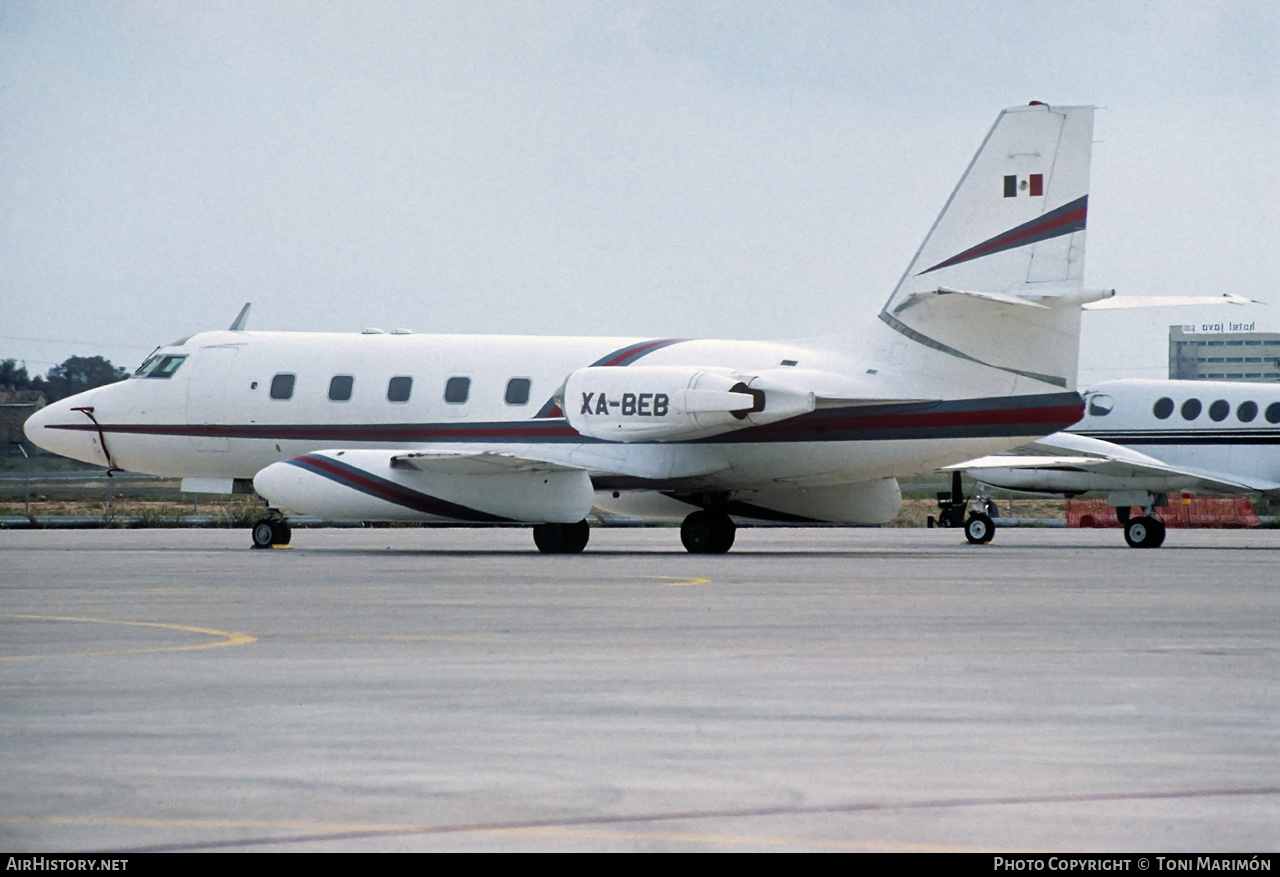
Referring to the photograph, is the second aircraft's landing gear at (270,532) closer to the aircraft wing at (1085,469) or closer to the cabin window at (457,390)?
the cabin window at (457,390)

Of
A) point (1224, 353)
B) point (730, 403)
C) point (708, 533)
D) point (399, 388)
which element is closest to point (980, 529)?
point (708, 533)

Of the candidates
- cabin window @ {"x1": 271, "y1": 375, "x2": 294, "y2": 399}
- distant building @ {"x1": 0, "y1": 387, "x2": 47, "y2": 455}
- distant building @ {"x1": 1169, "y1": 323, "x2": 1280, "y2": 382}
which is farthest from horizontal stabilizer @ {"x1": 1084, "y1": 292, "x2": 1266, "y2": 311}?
distant building @ {"x1": 1169, "y1": 323, "x2": 1280, "y2": 382}

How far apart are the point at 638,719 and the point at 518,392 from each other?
2121cm

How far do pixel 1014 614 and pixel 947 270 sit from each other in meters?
13.5

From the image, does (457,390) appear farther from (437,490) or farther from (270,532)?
(270,532)

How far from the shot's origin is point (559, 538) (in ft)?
93.6

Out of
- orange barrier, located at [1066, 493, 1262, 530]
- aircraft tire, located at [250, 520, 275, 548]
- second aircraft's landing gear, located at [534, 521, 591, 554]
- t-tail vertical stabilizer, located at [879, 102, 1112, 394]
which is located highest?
t-tail vertical stabilizer, located at [879, 102, 1112, 394]

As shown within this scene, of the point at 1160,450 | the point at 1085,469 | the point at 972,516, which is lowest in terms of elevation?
the point at 972,516

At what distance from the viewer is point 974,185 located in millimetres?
27500

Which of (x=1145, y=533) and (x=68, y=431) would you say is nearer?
(x=68, y=431)

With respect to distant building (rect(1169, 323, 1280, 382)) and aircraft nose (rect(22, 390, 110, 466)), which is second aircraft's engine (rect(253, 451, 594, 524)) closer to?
aircraft nose (rect(22, 390, 110, 466))

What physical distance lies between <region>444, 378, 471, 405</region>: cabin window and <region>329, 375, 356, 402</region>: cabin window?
175cm

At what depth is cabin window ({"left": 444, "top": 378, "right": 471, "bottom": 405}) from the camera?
2984cm

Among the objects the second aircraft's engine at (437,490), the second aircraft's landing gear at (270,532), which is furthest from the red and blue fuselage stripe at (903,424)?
the second aircraft's landing gear at (270,532)
